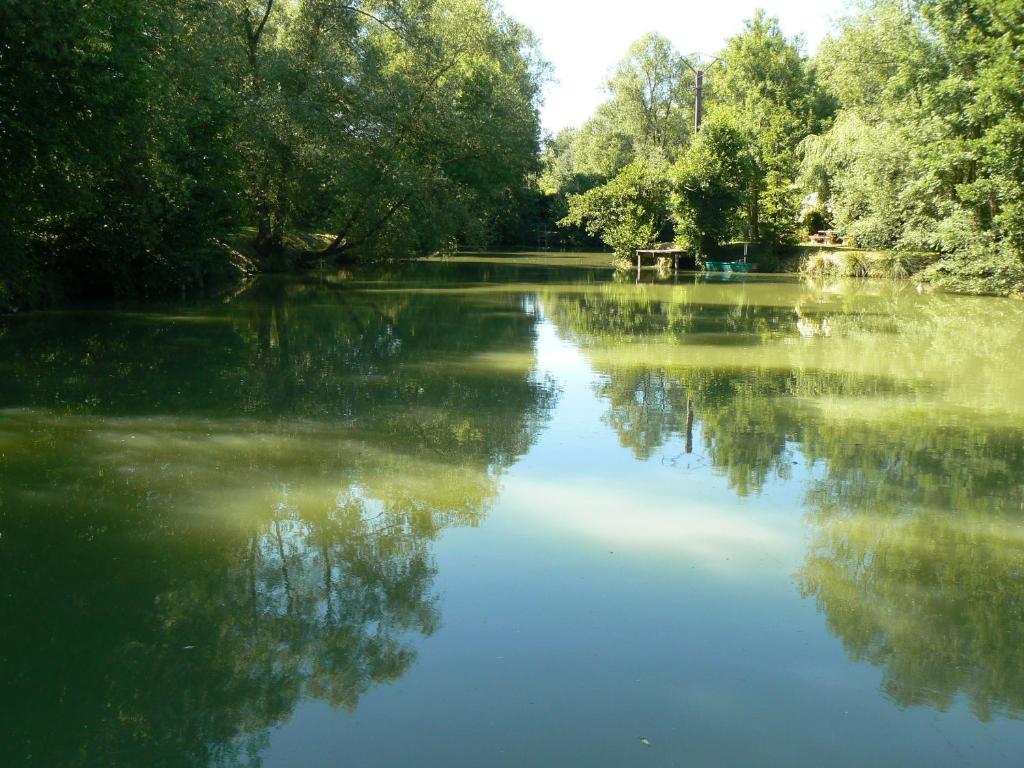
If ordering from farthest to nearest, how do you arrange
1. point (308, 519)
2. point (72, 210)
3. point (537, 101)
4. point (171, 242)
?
point (537, 101) → point (171, 242) → point (72, 210) → point (308, 519)

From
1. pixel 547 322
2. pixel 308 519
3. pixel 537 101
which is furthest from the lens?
pixel 537 101

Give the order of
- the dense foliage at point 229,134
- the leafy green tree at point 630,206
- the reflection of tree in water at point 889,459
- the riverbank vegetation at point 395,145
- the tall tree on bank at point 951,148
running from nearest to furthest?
the reflection of tree in water at point 889,459
the dense foliage at point 229,134
the riverbank vegetation at point 395,145
the tall tree on bank at point 951,148
the leafy green tree at point 630,206

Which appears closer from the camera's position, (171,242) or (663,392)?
(663,392)

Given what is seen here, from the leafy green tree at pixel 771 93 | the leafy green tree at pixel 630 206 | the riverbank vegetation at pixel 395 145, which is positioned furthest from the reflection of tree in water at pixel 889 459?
the leafy green tree at pixel 771 93

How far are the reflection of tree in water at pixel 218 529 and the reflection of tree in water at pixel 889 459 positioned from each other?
1.99m

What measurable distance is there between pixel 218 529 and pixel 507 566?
1.94 m

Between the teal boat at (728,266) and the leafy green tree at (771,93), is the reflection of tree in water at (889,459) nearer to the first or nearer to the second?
the teal boat at (728,266)

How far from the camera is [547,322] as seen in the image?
17547 millimetres

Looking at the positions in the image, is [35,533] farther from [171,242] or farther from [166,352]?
[171,242]

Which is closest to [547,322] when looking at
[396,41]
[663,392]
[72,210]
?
[663,392]

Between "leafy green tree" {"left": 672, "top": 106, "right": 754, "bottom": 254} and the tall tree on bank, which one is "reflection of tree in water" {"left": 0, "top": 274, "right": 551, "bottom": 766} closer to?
the tall tree on bank

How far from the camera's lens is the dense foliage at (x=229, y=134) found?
13.3 metres

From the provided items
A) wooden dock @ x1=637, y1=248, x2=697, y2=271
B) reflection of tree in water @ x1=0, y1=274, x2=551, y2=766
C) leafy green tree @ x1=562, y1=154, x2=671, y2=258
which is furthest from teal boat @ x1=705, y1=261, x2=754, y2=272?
reflection of tree in water @ x1=0, y1=274, x2=551, y2=766

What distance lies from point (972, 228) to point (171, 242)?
806 inches
